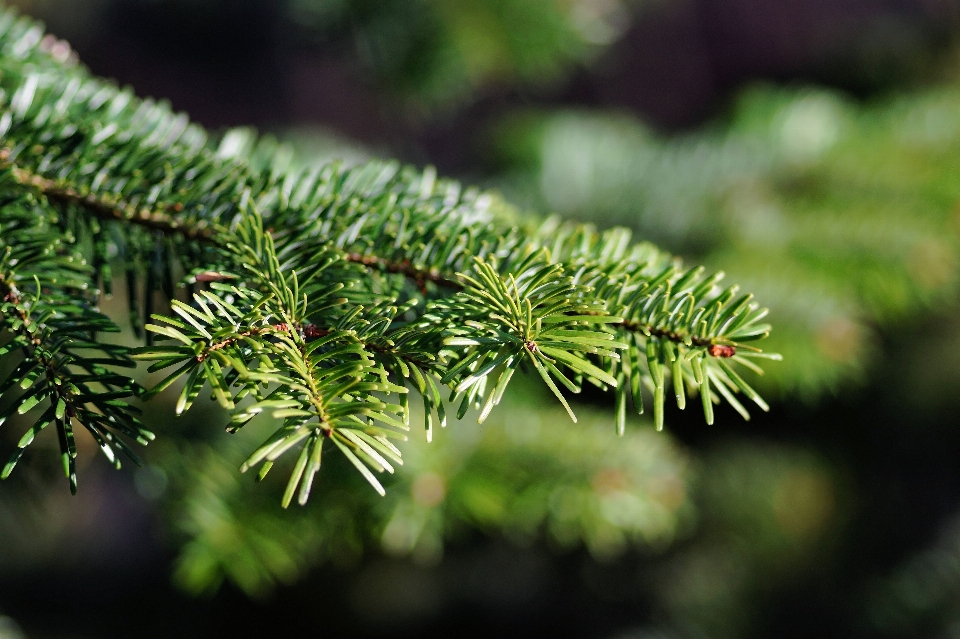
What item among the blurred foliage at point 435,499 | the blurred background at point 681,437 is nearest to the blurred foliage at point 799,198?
the blurred background at point 681,437

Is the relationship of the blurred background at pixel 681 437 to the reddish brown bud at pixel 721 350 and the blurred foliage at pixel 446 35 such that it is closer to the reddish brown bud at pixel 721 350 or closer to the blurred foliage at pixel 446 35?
the blurred foliage at pixel 446 35

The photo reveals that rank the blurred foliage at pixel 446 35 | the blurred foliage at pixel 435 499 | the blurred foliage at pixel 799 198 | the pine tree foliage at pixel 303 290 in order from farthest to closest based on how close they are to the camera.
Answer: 1. the blurred foliage at pixel 446 35
2. the blurred foliage at pixel 799 198
3. the blurred foliage at pixel 435 499
4. the pine tree foliage at pixel 303 290

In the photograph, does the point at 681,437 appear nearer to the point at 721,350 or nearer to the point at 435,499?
the point at 435,499

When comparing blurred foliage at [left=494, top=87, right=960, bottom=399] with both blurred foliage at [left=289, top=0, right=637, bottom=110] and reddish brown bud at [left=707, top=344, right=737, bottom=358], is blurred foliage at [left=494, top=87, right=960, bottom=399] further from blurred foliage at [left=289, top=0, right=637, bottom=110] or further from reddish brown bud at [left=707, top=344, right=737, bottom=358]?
reddish brown bud at [left=707, top=344, right=737, bottom=358]

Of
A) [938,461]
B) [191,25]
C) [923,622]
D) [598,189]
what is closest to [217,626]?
[598,189]

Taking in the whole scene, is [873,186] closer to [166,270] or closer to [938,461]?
[938,461]
